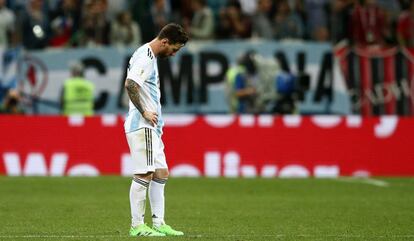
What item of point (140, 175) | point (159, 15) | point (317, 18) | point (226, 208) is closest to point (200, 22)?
point (159, 15)

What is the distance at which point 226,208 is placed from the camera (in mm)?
15266

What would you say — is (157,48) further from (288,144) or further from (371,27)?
(371,27)

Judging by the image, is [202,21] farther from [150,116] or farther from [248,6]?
[150,116]

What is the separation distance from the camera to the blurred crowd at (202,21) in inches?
939

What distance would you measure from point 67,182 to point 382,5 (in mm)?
9113

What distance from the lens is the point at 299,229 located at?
12219 mm

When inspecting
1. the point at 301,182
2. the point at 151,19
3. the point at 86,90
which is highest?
the point at 151,19

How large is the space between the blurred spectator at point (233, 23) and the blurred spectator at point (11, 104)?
479cm

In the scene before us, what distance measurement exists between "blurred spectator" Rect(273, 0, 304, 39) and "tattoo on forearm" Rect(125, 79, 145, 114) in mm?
13782

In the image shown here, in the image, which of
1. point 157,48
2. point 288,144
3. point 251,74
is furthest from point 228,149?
point 157,48

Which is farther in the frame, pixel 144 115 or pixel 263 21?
pixel 263 21

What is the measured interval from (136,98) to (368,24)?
1426 cm

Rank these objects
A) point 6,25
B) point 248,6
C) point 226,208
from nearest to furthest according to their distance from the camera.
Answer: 1. point 226,208
2. point 6,25
3. point 248,6

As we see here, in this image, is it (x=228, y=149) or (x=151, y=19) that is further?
(x=151, y=19)
